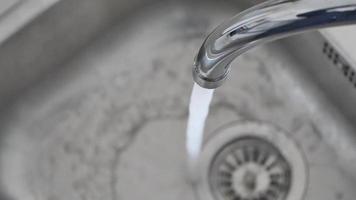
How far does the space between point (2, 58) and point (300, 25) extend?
41cm

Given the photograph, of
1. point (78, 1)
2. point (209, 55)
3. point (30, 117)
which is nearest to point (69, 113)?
point (30, 117)

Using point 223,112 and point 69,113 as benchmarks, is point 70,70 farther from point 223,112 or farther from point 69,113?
point 223,112

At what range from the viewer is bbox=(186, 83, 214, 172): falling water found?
54 cm

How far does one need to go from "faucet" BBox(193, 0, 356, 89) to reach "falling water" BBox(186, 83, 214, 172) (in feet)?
0.30

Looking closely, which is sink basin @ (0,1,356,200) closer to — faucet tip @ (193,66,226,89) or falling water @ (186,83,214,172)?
falling water @ (186,83,214,172)

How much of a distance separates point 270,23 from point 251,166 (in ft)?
1.24

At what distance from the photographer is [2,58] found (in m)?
0.65

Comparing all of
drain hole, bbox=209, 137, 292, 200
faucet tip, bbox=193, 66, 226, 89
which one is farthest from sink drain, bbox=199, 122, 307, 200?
faucet tip, bbox=193, 66, 226, 89

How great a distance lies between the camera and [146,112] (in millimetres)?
761

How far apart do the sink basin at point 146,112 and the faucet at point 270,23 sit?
313mm

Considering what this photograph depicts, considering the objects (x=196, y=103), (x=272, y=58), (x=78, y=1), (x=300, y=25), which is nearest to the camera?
(x=300, y=25)

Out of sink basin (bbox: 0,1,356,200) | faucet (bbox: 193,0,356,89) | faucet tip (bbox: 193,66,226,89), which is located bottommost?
faucet (bbox: 193,0,356,89)

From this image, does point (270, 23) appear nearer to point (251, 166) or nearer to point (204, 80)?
point (204, 80)

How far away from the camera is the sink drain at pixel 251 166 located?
0.71m
